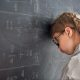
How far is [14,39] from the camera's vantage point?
1256mm

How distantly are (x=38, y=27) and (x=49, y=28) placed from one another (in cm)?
11

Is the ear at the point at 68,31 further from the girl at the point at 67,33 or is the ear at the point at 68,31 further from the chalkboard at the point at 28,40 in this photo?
the chalkboard at the point at 28,40

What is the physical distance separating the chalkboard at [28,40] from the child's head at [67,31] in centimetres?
7

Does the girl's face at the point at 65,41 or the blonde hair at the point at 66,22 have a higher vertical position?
the blonde hair at the point at 66,22

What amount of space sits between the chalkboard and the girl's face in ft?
0.26

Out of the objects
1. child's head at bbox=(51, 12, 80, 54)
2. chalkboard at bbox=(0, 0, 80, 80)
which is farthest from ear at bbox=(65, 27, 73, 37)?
chalkboard at bbox=(0, 0, 80, 80)

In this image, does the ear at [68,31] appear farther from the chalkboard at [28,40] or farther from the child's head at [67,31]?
the chalkboard at [28,40]

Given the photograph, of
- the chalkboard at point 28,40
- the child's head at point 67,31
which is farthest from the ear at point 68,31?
the chalkboard at point 28,40

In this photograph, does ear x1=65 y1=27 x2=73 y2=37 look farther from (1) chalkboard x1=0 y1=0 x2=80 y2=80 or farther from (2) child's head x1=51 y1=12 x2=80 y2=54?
(1) chalkboard x1=0 y1=0 x2=80 y2=80

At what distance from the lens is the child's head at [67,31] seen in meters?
1.40

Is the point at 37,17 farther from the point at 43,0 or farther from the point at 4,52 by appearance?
the point at 4,52

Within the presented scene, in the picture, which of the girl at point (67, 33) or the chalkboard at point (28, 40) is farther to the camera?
the girl at point (67, 33)

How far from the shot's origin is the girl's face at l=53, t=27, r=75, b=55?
55.9 inches

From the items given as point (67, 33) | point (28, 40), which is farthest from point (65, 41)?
point (28, 40)
